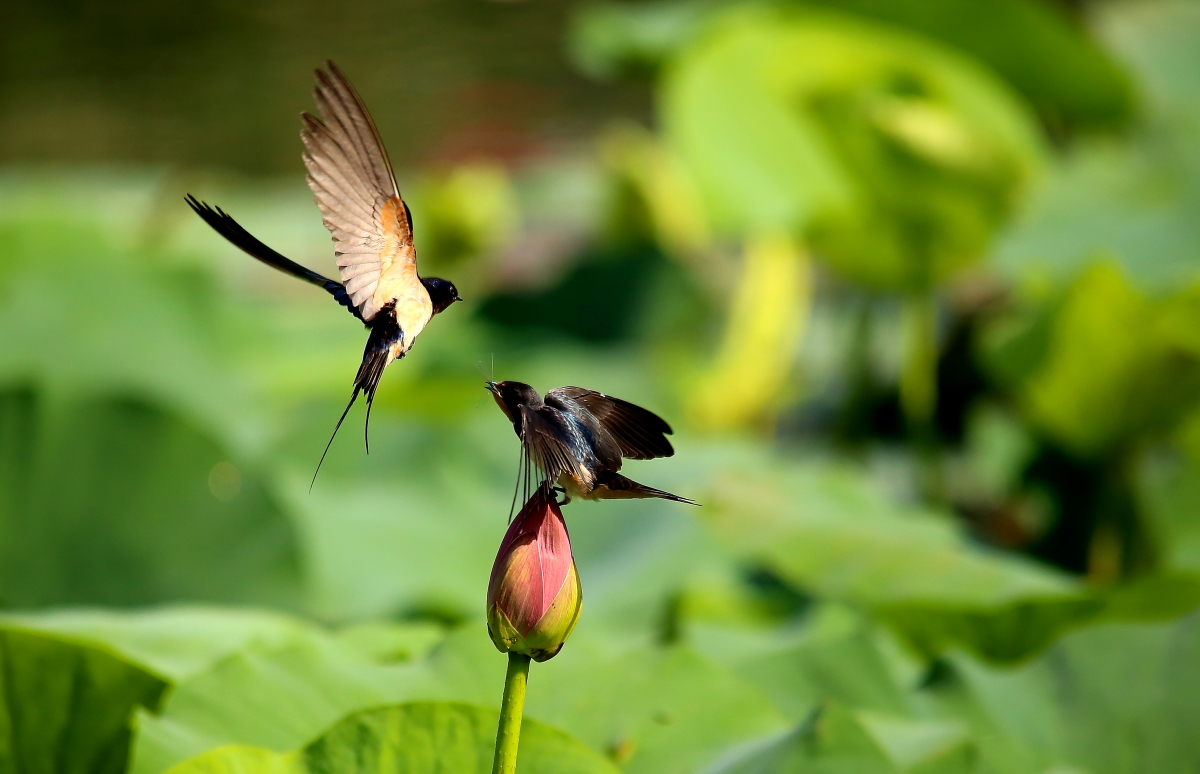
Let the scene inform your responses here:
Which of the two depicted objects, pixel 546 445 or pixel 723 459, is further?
pixel 723 459

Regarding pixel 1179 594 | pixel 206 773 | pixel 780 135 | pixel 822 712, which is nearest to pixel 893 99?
pixel 780 135

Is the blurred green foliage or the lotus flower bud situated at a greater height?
the blurred green foliage

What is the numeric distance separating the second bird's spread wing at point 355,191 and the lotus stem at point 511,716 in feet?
0.31

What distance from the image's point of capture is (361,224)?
26 cm

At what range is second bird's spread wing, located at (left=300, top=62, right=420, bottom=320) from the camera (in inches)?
9.7

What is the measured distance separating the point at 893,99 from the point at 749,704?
33.7 inches

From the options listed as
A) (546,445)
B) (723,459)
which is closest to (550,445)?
(546,445)

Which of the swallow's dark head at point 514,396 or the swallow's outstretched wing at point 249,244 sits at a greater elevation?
the swallow's outstretched wing at point 249,244

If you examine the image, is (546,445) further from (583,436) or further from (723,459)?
(723,459)

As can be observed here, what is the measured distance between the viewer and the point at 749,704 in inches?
19.3

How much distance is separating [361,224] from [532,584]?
0.10m

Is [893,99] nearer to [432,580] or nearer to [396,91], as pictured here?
[432,580]

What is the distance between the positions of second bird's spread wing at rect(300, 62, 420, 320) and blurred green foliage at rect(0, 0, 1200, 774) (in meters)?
0.04

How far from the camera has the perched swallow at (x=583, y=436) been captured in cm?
26
